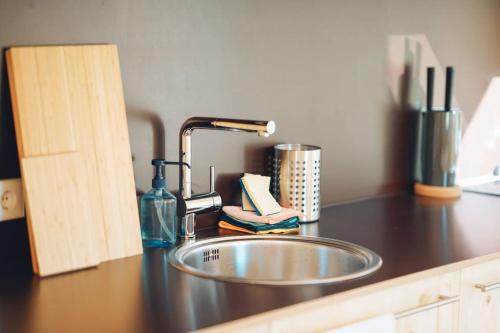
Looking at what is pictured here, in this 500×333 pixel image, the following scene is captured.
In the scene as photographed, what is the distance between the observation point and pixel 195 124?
1.89 meters

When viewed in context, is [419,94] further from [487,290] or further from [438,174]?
A: [487,290]

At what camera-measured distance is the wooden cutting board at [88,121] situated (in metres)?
1.63

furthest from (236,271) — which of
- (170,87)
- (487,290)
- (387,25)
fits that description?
(387,25)

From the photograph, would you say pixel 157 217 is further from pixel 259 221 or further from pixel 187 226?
pixel 259 221

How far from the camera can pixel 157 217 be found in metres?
1.88

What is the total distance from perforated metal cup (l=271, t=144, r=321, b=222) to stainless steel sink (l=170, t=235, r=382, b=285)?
180 millimetres

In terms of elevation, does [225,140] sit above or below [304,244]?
above

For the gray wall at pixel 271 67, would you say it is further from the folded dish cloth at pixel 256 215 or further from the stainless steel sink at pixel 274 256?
the stainless steel sink at pixel 274 256

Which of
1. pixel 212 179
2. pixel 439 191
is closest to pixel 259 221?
pixel 212 179

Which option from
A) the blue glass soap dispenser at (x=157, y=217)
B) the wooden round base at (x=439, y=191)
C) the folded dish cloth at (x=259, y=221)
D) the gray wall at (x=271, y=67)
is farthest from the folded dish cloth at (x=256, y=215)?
the wooden round base at (x=439, y=191)

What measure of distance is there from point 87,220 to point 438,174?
1337mm

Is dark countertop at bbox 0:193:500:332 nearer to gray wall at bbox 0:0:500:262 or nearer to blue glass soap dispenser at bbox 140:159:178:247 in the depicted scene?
blue glass soap dispenser at bbox 140:159:178:247

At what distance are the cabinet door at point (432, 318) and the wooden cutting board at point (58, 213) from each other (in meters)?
0.70

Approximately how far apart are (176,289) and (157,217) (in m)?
0.37
